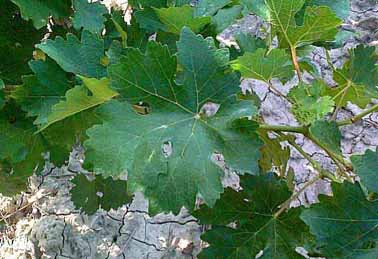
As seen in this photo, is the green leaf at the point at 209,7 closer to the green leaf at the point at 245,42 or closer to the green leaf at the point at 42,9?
the green leaf at the point at 245,42

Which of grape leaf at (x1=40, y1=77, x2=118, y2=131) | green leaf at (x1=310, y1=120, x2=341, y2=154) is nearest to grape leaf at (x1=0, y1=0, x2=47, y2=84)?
grape leaf at (x1=40, y1=77, x2=118, y2=131)

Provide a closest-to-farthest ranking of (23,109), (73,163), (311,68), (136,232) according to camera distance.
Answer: (23,109), (311,68), (136,232), (73,163)

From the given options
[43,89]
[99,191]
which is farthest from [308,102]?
[99,191]

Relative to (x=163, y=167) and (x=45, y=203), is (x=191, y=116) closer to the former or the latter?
(x=163, y=167)

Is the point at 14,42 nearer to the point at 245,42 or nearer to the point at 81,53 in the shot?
the point at 81,53

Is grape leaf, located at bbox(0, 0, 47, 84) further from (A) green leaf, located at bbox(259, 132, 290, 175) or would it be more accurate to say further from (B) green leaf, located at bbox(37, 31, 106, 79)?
(A) green leaf, located at bbox(259, 132, 290, 175)

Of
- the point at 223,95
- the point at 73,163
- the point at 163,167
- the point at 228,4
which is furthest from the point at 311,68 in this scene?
the point at 73,163

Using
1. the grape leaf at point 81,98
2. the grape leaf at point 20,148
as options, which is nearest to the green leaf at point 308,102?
the grape leaf at point 81,98
